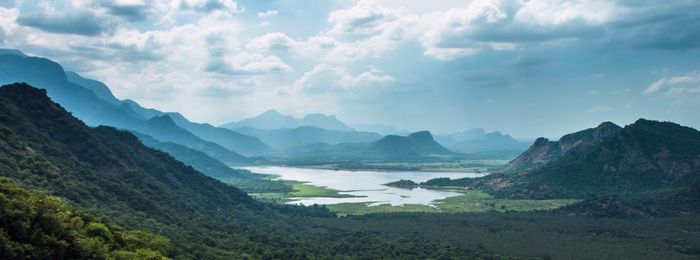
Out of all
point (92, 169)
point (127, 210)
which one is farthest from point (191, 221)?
point (92, 169)

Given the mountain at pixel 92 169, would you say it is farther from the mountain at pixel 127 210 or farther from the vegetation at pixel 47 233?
the vegetation at pixel 47 233

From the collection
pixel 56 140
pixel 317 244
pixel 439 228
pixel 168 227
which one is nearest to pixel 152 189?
pixel 56 140

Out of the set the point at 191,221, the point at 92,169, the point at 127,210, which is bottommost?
the point at 191,221

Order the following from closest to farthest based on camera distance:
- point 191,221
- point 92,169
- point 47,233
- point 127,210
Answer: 1. point 47,233
2. point 127,210
3. point 191,221
4. point 92,169

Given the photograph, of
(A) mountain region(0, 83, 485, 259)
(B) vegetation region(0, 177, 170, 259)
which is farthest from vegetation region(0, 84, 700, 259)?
(A) mountain region(0, 83, 485, 259)

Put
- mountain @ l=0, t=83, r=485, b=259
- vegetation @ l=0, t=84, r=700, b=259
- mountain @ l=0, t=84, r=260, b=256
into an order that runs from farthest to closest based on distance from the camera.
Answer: mountain @ l=0, t=84, r=260, b=256 < vegetation @ l=0, t=84, r=700, b=259 < mountain @ l=0, t=83, r=485, b=259

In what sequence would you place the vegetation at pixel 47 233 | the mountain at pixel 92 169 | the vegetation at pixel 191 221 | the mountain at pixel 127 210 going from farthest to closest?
the mountain at pixel 92 169 → the vegetation at pixel 191 221 → the mountain at pixel 127 210 → the vegetation at pixel 47 233

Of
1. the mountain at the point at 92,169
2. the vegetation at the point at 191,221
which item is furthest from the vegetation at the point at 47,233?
the mountain at the point at 92,169

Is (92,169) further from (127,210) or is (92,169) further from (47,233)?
(47,233)

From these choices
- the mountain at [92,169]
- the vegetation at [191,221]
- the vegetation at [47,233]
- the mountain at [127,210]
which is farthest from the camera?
the mountain at [92,169]

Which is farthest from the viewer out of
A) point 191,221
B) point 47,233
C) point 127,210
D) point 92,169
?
point 92,169

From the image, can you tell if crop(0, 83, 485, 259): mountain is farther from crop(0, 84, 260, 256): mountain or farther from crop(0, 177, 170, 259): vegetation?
crop(0, 84, 260, 256): mountain

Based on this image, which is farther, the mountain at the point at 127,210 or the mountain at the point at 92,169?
the mountain at the point at 92,169
